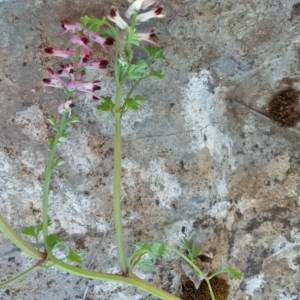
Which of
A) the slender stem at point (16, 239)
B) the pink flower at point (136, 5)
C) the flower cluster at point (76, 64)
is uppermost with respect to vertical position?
the pink flower at point (136, 5)

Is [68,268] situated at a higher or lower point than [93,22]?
lower

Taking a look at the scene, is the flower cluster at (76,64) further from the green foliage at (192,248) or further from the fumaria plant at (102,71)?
the green foliage at (192,248)

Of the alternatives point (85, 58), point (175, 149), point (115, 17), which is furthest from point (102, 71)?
point (175, 149)

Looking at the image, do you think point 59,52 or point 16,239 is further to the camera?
point 16,239

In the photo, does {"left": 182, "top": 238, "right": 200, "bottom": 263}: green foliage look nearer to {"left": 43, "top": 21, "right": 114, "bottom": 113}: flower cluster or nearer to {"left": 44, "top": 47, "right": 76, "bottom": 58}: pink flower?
{"left": 43, "top": 21, "right": 114, "bottom": 113}: flower cluster

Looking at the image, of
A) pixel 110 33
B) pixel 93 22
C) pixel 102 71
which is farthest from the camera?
pixel 102 71

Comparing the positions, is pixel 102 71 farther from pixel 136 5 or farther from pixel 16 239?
pixel 16 239

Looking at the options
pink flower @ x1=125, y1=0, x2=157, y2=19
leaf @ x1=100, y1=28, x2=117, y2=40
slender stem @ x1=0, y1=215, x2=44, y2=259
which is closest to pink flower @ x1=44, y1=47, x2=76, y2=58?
leaf @ x1=100, y1=28, x2=117, y2=40

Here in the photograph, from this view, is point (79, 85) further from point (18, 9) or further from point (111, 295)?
point (111, 295)

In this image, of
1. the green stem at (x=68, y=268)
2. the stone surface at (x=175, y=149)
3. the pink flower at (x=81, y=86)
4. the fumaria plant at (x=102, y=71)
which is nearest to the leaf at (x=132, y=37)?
the fumaria plant at (x=102, y=71)

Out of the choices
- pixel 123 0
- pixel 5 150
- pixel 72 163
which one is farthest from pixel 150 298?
pixel 123 0
